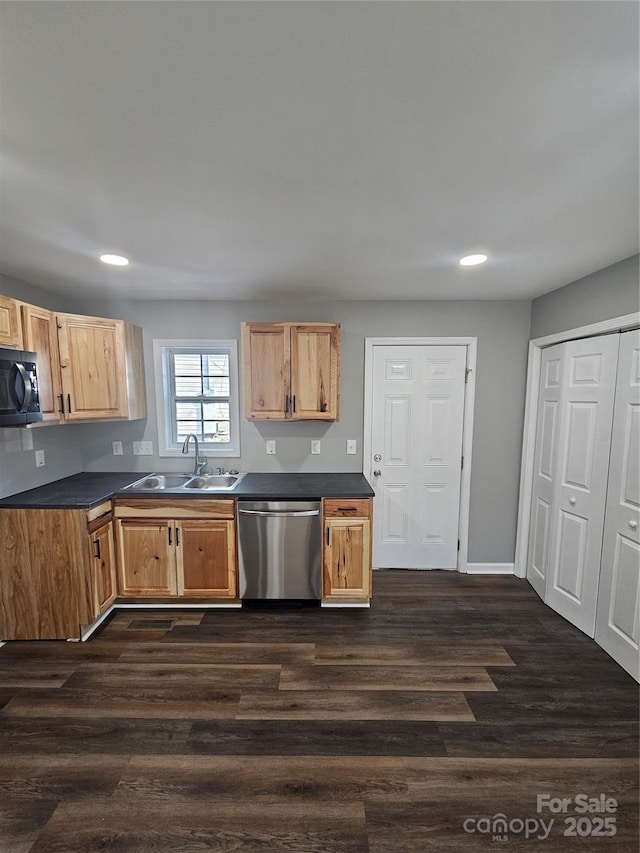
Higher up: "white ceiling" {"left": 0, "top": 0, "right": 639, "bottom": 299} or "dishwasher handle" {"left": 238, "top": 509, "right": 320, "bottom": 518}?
"white ceiling" {"left": 0, "top": 0, "right": 639, "bottom": 299}

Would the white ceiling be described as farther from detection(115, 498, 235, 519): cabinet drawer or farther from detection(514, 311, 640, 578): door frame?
detection(115, 498, 235, 519): cabinet drawer

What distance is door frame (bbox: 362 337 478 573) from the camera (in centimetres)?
322

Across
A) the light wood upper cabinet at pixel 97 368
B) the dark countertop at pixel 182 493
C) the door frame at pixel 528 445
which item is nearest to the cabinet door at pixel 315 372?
the dark countertop at pixel 182 493

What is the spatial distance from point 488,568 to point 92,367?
12.6 feet

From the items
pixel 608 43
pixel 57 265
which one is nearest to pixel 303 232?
pixel 608 43

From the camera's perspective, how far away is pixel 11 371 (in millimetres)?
2115

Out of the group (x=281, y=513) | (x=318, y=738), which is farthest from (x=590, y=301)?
(x=318, y=738)

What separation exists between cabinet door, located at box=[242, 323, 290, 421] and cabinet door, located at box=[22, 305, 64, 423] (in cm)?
131

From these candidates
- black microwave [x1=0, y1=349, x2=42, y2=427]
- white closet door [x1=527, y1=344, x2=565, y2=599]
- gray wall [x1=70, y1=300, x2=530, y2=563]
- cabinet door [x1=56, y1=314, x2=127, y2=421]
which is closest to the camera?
black microwave [x1=0, y1=349, x2=42, y2=427]

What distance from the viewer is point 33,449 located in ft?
9.07

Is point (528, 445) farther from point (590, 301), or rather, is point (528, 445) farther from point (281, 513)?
point (281, 513)

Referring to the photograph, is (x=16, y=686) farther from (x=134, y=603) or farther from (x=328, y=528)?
(x=328, y=528)

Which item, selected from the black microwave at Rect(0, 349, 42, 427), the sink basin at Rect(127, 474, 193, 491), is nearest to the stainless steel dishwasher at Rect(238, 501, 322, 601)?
the sink basin at Rect(127, 474, 193, 491)

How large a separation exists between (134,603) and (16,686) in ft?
2.65
